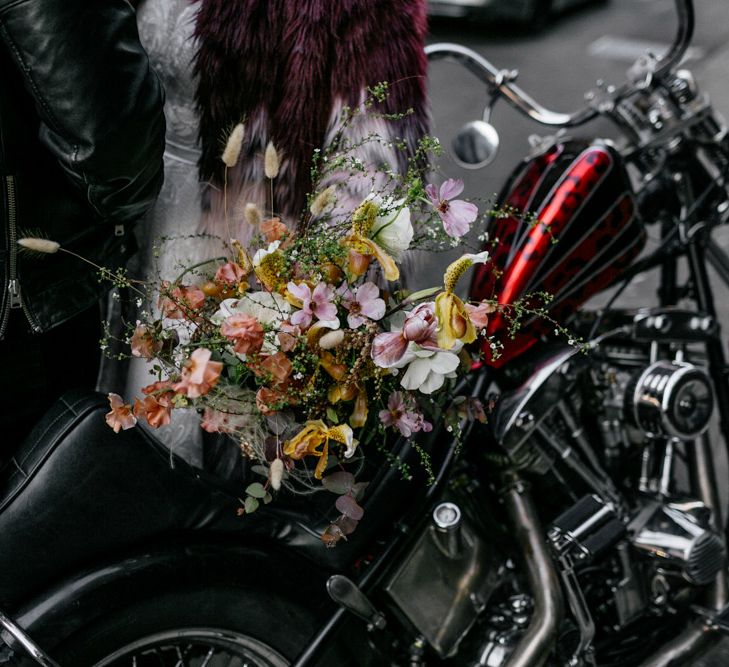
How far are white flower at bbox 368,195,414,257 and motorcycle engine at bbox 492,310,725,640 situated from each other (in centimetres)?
59

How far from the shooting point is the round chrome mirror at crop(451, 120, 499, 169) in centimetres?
243

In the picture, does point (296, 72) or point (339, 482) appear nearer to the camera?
point (339, 482)

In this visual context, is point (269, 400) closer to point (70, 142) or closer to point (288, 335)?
point (288, 335)

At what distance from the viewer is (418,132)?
6.73 feet

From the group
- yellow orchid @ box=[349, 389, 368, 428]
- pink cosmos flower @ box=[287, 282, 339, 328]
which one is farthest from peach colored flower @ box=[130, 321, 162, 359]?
yellow orchid @ box=[349, 389, 368, 428]

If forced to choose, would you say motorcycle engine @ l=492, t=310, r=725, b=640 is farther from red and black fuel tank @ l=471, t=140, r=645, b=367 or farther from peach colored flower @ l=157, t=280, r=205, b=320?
peach colored flower @ l=157, t=280, r=205, b=320

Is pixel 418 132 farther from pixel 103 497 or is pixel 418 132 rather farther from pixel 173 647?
pixel 173 647

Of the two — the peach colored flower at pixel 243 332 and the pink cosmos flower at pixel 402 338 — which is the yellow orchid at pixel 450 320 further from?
the peach colored flower at pixel 243 332

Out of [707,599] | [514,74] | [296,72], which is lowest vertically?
[707,599]

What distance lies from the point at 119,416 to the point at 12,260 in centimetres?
38

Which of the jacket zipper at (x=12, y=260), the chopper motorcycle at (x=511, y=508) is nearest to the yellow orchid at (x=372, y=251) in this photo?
the chopper motorcycle at (x=511, y=508)

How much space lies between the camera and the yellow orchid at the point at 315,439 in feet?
5.35

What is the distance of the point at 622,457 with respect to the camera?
248cm

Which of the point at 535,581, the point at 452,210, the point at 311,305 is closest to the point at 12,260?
the point at 311,305
